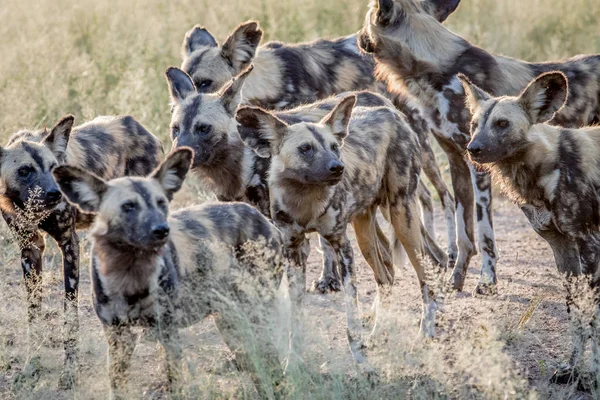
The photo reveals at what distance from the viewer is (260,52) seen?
21.5 ft

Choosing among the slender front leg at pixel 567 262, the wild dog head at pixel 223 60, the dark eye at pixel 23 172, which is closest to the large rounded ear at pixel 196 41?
the wild dog head at pixel 223 60

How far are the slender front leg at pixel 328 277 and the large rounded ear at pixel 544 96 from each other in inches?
68.7

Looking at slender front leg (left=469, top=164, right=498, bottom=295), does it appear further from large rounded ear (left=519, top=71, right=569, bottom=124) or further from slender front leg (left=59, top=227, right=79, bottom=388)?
slender front leg (left=59, top=227, right=79, bottom=388)

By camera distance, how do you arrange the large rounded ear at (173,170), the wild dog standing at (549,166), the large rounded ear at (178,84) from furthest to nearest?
1. the large rounded ear at (178,84)
2. the wild dog standing at (549,166)
3. the large rounded ear at (173,170)

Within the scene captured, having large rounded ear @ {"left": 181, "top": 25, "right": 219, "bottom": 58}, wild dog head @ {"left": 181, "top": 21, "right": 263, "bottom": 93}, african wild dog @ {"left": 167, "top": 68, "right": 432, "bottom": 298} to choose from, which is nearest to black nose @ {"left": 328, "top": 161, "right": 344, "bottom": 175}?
african wild dog @ {"left": 167, "top": 68, "right": 432, "bottom": 298}

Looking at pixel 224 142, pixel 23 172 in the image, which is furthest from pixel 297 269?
pixel 23 172

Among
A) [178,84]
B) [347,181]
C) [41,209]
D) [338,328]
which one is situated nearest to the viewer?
[41,209]

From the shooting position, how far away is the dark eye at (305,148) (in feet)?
15.1

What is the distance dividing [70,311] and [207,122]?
48.9 inches

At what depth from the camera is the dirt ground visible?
4.06 m

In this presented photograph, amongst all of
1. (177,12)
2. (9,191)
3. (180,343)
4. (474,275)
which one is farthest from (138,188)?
(177,12)

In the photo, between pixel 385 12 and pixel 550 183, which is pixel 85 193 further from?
pixel 385 12

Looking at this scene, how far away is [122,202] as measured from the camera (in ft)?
12.0

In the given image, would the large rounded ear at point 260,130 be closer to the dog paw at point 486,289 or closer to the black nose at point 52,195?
the black nose at point 52,195
